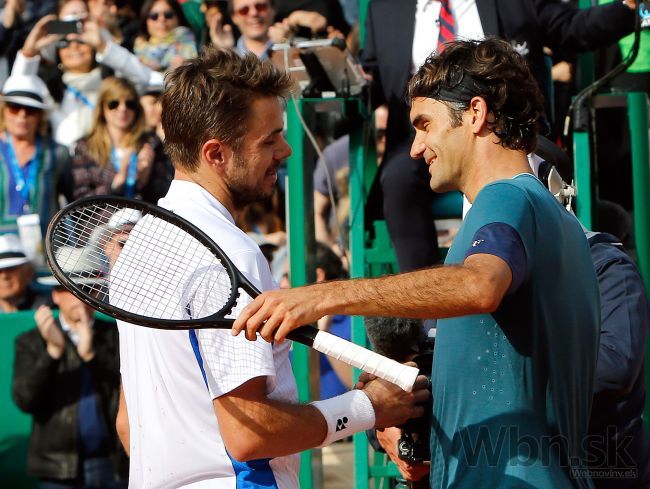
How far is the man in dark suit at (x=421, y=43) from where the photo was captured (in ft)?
14.4

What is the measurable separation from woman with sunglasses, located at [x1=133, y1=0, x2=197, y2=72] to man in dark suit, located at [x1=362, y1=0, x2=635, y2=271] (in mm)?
3026

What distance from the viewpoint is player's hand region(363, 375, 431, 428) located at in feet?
8.32

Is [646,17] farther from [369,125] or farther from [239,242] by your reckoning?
[239,242]

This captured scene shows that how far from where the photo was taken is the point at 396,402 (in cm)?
255

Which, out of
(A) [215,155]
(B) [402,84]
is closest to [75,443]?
(B) [402,84]

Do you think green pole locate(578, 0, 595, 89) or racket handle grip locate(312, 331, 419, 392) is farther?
green pole locate(578, 0, 595, 89)

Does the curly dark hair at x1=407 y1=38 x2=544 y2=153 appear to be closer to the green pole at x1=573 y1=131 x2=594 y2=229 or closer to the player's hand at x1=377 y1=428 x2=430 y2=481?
the player's hand at x1=377 y1=428 x2=430 y2=481

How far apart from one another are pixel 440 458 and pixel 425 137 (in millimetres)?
772

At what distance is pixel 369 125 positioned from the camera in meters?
4.84

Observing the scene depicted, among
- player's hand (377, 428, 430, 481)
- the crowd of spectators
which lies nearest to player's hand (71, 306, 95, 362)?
the crowd of spectators

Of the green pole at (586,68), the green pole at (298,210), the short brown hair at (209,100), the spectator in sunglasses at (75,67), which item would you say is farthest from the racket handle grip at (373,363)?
the spectator in sunglasses at (75,67)

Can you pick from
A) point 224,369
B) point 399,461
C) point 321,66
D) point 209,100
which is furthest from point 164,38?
point 224,369

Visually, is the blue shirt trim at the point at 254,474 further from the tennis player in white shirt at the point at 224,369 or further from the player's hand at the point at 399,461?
the player's hand at the point at 399,461

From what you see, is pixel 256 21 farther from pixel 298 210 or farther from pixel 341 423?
pixel 341 423
